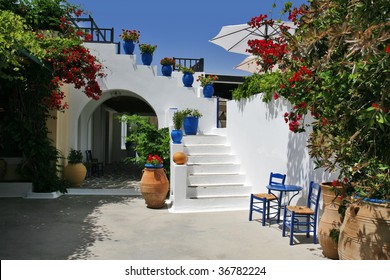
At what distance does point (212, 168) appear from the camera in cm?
781

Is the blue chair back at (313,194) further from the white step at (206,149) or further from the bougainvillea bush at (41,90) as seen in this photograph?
the bougainvillea bush at (41,90)

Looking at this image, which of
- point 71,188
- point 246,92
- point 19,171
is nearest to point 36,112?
point 19,171

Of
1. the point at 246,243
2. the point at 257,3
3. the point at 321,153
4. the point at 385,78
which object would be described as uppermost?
the point at 257,3

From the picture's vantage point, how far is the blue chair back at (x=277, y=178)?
6010mm

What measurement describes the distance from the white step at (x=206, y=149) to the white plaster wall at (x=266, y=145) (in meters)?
0.24

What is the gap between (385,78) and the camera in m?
2.71

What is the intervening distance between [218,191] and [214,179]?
14.2 inches

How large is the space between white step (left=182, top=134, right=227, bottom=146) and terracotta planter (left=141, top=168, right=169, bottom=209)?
70.4 inches

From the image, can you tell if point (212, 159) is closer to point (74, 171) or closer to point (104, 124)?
point (74, 171)

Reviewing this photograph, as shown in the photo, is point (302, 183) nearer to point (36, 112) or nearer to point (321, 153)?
point (321, 153)

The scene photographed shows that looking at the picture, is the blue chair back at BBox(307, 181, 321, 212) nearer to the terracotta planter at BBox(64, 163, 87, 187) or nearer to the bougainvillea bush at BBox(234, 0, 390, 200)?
the bougainvillea bush at BBox(234, 0, 390, 200)

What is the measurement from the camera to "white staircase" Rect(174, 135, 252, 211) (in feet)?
23.1

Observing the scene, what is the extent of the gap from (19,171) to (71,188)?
128 centimetres
